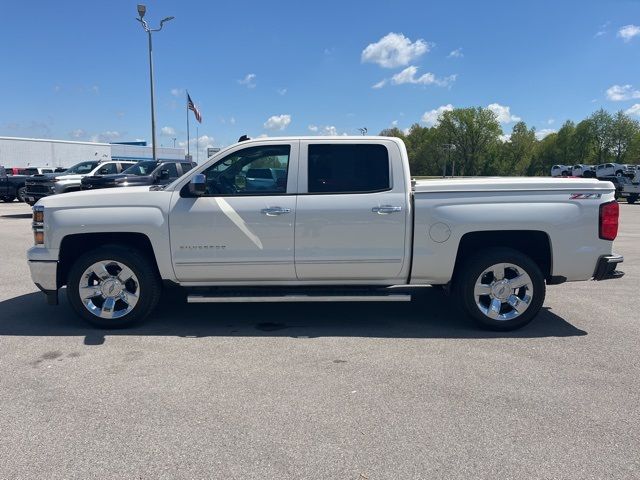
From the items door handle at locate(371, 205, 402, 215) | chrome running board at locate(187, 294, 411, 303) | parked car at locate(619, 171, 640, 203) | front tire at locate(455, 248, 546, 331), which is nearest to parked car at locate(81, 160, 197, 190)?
chrome running board at locate(187, 294, 411, 303)

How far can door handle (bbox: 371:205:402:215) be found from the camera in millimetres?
5043

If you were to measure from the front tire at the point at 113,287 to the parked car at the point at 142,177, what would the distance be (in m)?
10.1

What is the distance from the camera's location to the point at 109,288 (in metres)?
5.21

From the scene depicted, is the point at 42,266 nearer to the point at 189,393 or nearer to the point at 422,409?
the point at 189,393

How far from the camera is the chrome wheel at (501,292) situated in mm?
5152

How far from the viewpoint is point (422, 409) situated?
356 centimetres

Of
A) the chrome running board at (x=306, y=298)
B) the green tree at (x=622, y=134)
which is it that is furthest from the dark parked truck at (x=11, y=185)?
the green tree at (x=622, y=134)

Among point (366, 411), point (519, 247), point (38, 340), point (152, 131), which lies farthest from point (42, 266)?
point (152, 131)

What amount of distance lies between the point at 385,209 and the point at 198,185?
1861 millimetres

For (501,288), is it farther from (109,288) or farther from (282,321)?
(109,288)

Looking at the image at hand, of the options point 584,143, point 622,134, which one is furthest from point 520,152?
point 622,134

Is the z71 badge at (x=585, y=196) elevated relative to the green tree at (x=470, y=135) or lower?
lower

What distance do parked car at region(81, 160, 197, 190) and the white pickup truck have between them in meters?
10.1

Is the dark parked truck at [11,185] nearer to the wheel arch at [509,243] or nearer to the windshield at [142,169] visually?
the windshield at [142,169]
